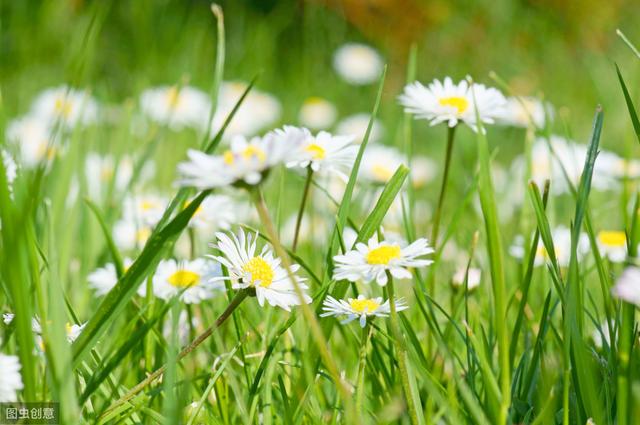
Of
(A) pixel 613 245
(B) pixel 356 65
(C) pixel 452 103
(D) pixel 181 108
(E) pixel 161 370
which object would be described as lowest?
(E) pixel 161 370

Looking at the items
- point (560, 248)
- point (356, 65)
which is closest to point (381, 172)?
point (560, 248)

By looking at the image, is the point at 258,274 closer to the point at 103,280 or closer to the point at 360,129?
the point at 103,280

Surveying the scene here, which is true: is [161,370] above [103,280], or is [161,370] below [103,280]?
below

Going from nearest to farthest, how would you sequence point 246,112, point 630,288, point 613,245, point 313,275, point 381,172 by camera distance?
1. point 630,288
2. point 313,275
3. point 613,245
4. point 381,172
5. point 246,112

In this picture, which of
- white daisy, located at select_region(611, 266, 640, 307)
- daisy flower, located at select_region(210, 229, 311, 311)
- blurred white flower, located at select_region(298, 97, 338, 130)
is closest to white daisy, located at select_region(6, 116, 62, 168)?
blurred white flower, located at select_region(298, 97, 338, 130)

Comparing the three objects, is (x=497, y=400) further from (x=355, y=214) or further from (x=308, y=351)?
(x=355, y=214)

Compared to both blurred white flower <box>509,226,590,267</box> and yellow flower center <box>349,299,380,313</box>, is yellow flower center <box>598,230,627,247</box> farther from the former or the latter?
yellow flower center <box>349,299,380,313</box>
